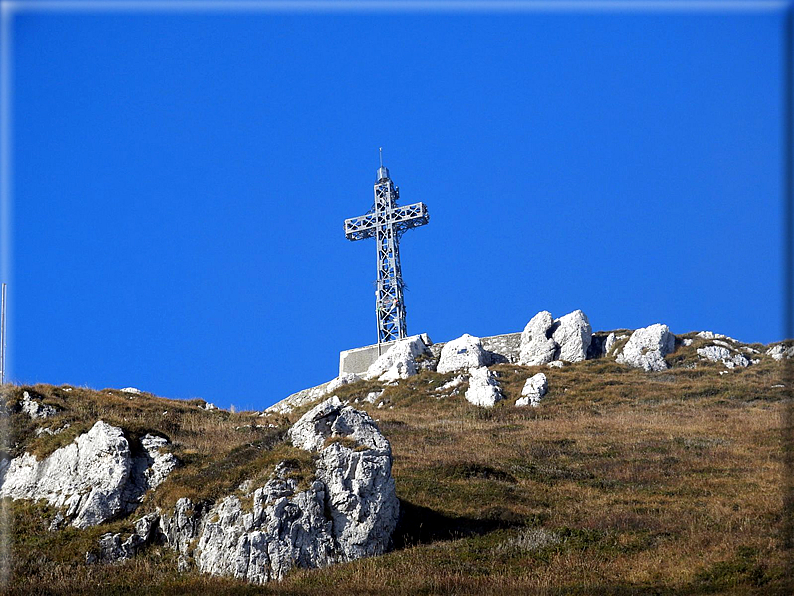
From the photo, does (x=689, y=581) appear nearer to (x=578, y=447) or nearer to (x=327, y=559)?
(x=327, y=559)

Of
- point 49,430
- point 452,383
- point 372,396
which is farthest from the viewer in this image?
point 372,396

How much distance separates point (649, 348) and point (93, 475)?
42.4 m

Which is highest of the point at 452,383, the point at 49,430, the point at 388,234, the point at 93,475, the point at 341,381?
the point at 388,234

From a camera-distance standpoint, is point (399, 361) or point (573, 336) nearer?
point (399, 361)

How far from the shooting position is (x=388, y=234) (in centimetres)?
7162

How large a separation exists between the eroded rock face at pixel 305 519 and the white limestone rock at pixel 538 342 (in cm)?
3939

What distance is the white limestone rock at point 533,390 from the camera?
46.8 metres

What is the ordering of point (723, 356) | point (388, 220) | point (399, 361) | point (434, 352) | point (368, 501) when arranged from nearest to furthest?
point (368, 501)
point (723, 356)
point (399, 361)
point (434, 352)
point (388, 220)

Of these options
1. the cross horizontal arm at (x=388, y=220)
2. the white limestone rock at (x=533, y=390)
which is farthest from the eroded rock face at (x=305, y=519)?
the cross horizontal arm at (x=388, y=220)

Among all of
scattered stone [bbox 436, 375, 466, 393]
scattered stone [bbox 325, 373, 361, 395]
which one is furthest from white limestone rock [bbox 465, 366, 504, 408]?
scattered stone [bbox 325, 373, 361, 395]

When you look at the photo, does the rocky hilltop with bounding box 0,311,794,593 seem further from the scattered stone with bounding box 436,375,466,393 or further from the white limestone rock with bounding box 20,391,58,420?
the scattered stone with bounding box 436,375,466,393

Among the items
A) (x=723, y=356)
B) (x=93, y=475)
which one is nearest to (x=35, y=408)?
(x=93, y=475)

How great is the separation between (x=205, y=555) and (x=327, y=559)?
2711 millimetres

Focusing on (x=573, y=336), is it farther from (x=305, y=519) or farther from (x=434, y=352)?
(x=305, y=519)
